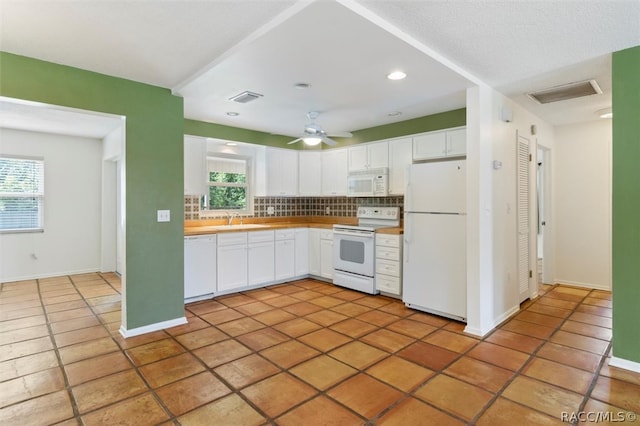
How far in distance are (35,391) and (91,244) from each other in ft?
14.0

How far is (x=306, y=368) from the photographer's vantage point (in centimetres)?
256

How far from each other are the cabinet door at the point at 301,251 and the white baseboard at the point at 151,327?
2.13 metres

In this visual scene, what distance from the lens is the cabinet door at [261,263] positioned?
15.6ft

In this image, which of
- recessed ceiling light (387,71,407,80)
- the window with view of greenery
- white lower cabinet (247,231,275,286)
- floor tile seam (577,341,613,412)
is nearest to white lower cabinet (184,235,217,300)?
white lower cabinet (247,231,275,286)

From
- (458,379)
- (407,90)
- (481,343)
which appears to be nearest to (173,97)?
(407,90)

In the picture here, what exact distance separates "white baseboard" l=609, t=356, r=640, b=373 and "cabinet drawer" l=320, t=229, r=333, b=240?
135 inches

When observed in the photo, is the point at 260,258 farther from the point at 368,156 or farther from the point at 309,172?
the point at 368,156

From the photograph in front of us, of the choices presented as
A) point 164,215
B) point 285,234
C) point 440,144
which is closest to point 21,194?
point 164,215

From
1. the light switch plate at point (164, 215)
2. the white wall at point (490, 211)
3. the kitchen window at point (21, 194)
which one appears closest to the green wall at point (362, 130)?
the white wall at point (490, 211)

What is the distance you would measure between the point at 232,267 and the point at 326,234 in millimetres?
1540

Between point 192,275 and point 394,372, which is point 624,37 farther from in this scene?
point 192,275

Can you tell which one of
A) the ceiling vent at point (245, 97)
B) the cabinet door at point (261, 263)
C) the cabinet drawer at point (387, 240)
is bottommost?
the cabinet door at point (261, 263)

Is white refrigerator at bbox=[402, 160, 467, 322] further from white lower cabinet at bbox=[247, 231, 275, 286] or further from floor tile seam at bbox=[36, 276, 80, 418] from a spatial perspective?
floor tile seam at bbox=[36, 276, 80, 418]

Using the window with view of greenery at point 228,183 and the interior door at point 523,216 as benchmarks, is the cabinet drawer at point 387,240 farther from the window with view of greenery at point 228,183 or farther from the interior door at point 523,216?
the window with view of greenery at point 228,183
